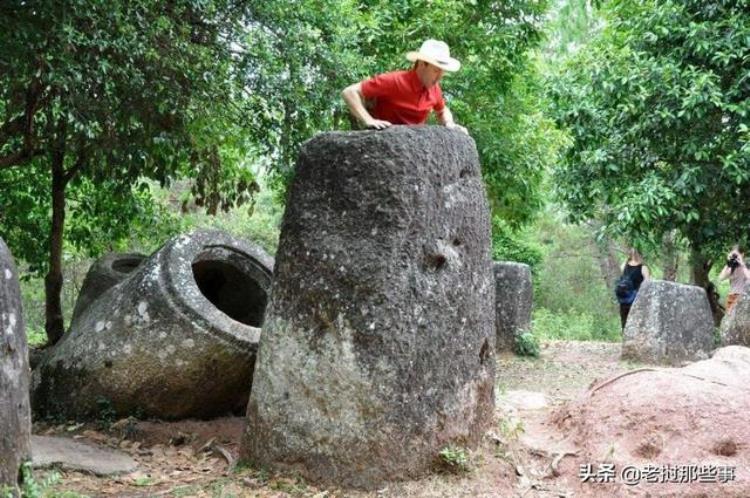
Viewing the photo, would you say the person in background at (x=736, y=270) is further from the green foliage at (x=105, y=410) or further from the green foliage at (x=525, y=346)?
the green foliage at (x=105, y=410)

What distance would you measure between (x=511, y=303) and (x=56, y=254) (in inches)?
236

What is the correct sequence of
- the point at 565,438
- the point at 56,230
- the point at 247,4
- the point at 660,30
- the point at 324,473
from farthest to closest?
the point at 660,30 → the point at 56,230 → the point at 247,4 → the point at 565,438 → the point at 324,473

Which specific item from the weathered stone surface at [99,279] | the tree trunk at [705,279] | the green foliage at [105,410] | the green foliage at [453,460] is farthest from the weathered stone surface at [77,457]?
the tree trunk at [705,279]

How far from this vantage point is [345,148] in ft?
16.8

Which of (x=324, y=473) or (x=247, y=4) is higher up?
(x=247, y=4)

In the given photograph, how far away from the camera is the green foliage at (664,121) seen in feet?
31.9

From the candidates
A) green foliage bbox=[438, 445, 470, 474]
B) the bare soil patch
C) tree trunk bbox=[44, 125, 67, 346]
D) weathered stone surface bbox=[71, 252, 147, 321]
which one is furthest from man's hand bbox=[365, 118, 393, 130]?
tree trunk bbox=[44, 125, 67, 346]

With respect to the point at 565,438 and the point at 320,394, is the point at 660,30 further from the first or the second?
the point at 320,394

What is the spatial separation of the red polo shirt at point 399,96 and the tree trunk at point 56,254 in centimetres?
511

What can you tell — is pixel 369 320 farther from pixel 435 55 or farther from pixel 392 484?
pixel 435 55

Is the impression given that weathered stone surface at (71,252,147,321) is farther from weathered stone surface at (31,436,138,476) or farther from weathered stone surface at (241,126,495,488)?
weathered stone surface at (241,126,495,488)

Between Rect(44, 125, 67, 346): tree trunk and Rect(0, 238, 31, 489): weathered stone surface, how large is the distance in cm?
588

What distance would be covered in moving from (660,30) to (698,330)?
3723mm

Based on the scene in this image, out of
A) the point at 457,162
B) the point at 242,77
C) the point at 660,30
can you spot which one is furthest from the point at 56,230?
the point at 660,30
